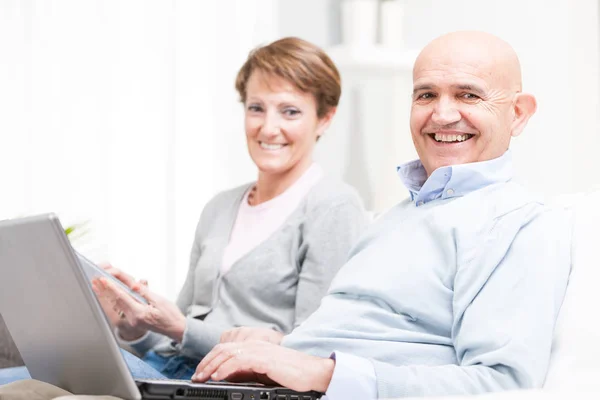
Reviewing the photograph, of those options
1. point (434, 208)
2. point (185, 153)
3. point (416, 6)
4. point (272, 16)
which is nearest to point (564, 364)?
point (434, 208)

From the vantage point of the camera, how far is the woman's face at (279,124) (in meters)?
2.04

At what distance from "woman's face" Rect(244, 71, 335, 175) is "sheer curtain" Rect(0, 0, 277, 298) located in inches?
38.9

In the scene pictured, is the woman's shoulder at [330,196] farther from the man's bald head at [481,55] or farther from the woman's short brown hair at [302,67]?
the man's bald head at [481,55]

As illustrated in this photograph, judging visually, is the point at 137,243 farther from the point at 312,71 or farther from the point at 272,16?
the point at 312,71

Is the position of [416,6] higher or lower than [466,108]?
higher

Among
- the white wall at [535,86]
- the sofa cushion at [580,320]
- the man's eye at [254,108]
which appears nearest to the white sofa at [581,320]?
the sofa cushion at [580,320]

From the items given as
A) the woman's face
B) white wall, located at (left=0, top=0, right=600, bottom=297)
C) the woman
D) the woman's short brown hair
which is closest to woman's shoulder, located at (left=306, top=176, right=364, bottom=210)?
the woman

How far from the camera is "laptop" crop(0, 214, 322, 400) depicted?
1.06 metres

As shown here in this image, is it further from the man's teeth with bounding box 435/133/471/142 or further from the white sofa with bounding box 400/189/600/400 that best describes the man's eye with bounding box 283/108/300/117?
the white sofa with bounding box 400/189/600/400

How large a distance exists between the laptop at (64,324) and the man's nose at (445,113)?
526mm

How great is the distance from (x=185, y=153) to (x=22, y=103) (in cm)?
61

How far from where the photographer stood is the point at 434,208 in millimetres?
1383

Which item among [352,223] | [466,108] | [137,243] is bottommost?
[137,243]

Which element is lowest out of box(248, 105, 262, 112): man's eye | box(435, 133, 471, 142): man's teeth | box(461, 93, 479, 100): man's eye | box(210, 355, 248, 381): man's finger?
box(210, 355, 248, 381): man's finger
